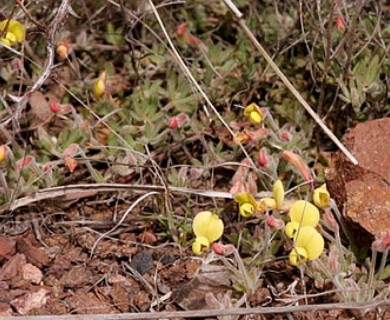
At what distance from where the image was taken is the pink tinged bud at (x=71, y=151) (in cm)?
249

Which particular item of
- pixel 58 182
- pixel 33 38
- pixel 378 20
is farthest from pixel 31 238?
pixel 378 20

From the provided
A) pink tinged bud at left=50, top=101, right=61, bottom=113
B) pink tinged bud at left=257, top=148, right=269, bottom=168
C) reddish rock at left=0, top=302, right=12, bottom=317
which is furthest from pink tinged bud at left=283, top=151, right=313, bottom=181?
reddish rock at left=0, top=302, right=12, bottom=317

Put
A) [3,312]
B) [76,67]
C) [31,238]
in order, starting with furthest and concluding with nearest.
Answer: [76,67] < [31,238] < [3,312]

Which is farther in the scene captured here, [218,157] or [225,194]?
[218,157]

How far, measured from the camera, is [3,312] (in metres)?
2.24

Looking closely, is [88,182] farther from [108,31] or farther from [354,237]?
[354,237]

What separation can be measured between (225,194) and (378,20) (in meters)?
0.71

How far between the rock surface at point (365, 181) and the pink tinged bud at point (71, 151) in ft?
2.42

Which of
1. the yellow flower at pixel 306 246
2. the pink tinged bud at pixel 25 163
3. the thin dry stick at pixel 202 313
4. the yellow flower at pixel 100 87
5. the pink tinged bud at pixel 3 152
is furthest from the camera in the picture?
the yellow flower at pixel 100 87

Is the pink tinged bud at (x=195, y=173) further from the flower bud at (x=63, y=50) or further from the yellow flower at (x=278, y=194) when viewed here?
the flower bud at (x=63, y=50)

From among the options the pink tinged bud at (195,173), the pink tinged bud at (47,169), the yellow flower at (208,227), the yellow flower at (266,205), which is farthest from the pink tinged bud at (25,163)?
the yellow flower at (266,205)

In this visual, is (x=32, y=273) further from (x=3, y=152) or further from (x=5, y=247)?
(x=3, y=152)

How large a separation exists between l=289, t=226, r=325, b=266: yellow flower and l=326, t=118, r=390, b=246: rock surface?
7.9 inches

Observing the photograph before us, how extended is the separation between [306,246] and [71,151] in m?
0.81
